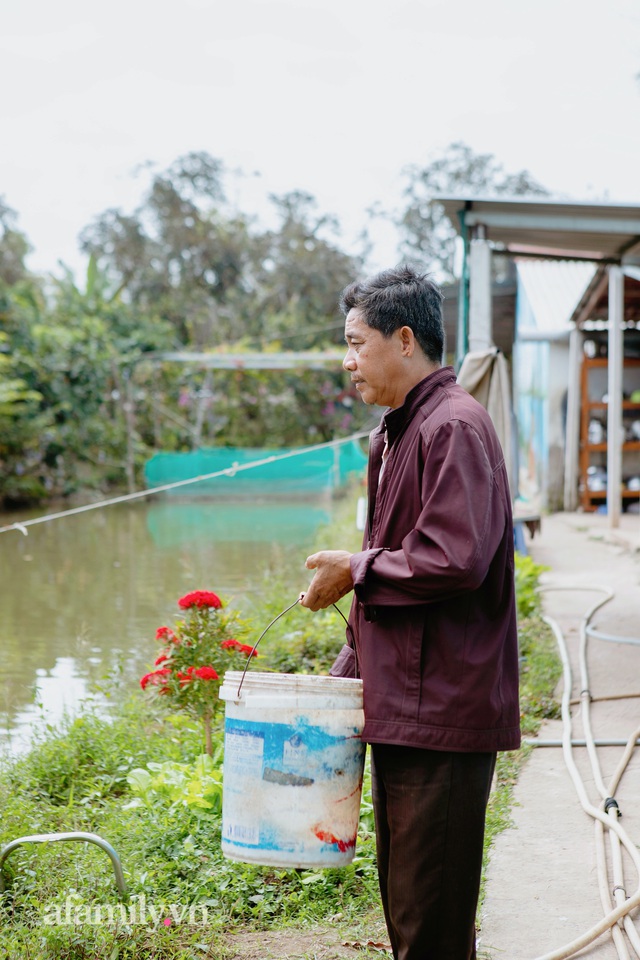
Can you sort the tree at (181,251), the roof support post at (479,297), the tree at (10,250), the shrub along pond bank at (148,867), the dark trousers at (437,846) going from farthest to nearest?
1. the tree at (10,250)
2. the tree at (181,251)
3. the roof support post at (479,297)
4. the shrub along pond bank at (148,867)
5. the dark trousers at (437,846)

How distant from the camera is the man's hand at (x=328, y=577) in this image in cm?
213

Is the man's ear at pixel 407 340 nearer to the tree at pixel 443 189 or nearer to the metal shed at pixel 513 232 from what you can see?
the metal shed at pixel 513 232

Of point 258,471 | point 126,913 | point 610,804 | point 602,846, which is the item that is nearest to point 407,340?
point 126,913

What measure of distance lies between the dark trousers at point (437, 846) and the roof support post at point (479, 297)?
15.8 ft

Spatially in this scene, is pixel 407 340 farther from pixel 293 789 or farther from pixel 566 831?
pixel 566 831

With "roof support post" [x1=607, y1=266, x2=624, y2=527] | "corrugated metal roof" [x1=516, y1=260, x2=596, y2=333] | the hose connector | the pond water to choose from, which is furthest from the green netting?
the hose connector

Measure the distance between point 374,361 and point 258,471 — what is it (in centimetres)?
1818

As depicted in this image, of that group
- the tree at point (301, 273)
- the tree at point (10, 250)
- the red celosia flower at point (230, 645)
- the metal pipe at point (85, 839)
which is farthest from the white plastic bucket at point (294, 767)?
the tree at point (10, 250)

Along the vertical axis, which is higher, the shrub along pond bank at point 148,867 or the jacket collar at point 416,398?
the jacket collar at point 416,398

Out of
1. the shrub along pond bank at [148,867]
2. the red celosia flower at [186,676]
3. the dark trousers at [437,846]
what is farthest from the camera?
the red celosia flower at [186,676]

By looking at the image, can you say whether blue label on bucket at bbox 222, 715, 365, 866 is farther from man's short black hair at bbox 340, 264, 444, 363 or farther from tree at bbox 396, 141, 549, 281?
tree at bbox 396, 141, 549, 281

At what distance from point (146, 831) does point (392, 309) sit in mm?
2246

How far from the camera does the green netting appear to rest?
19562 millimetres

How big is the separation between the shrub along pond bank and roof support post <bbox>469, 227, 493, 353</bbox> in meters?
2.73
